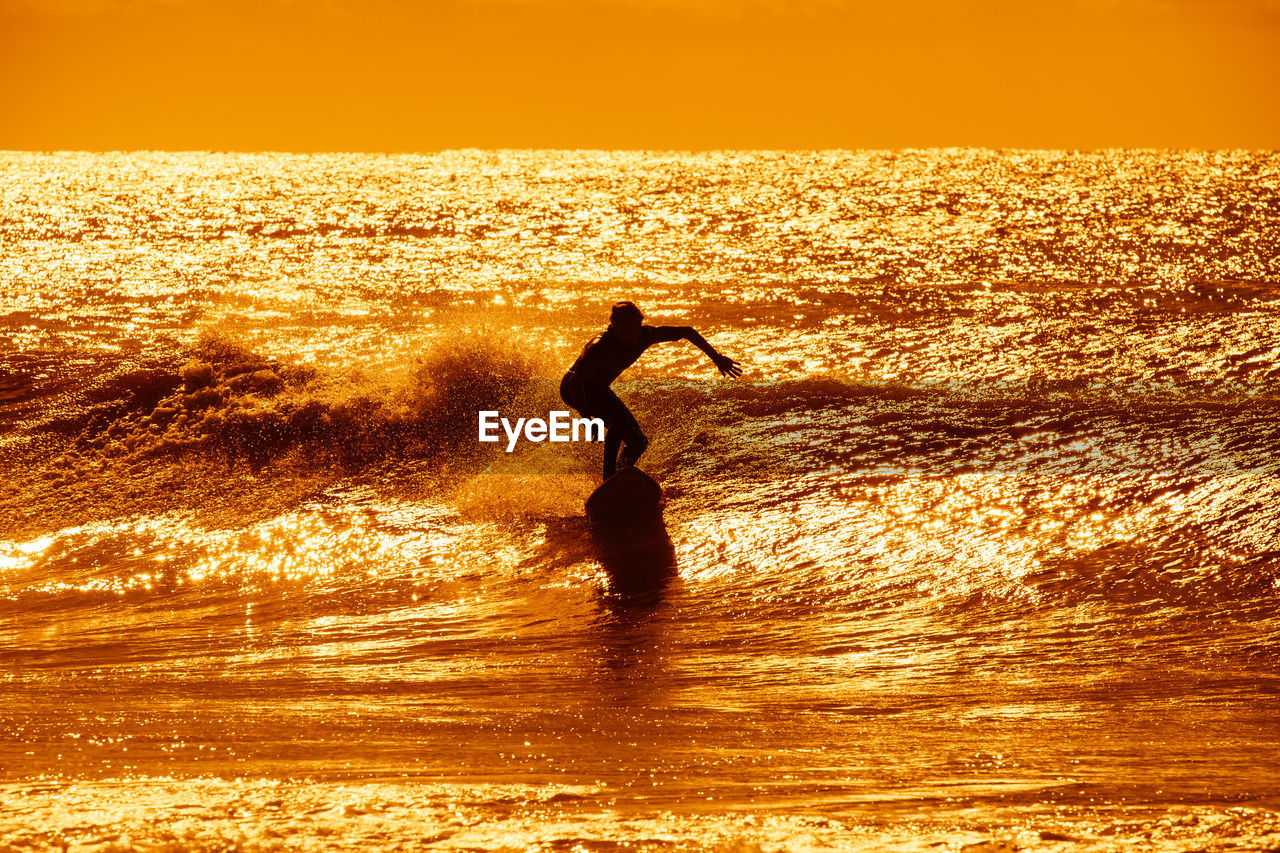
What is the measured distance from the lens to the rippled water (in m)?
4.42

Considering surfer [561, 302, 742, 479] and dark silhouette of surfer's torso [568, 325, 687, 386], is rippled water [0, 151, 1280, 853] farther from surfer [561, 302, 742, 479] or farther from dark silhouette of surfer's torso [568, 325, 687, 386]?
dark silhouette of surfer's torso [568, 325, 687, 386]

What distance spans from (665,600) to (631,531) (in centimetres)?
134

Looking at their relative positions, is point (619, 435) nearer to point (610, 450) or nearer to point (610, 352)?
point (610, 450)

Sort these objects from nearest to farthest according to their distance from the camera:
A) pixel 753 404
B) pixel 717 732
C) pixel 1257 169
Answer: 1. pixel 717 732
2. pixel 753 404
3. pixel 1257 169

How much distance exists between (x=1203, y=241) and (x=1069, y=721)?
143 ft

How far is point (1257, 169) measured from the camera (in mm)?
123500

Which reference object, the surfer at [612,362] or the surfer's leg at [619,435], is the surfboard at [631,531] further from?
the surfer at [612,362]

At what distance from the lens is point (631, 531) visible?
830 centimetres

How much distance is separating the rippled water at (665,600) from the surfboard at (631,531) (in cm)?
13

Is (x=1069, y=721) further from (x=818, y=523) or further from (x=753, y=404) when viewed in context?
(x=753, y=404)

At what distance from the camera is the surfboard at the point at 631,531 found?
7.48 m

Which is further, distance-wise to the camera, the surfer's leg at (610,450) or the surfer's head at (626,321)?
the surfer's leg at (610,450)

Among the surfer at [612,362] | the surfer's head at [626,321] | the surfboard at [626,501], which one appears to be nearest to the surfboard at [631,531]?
the surfboard at [626,501]

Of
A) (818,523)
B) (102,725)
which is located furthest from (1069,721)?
(102,725)
